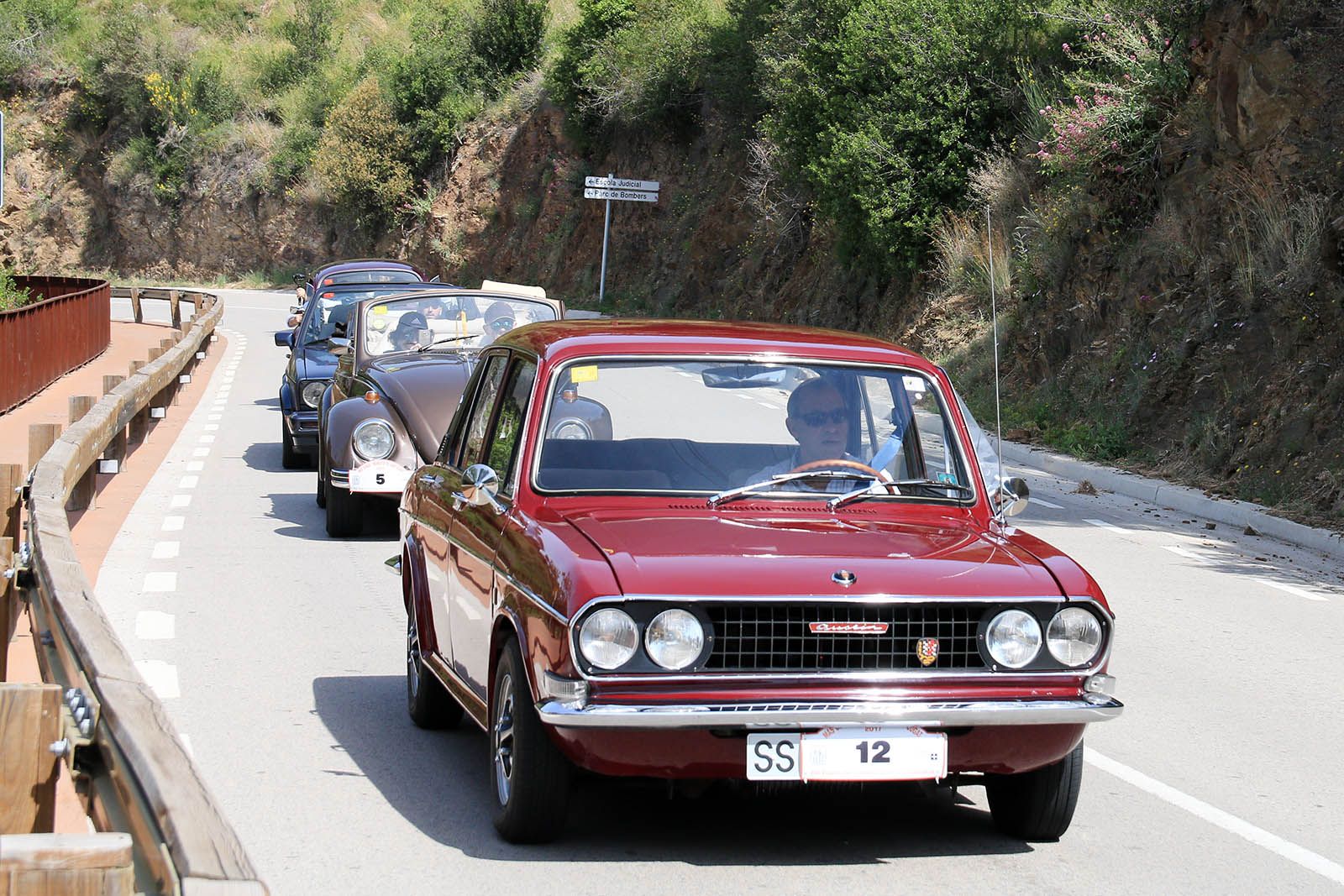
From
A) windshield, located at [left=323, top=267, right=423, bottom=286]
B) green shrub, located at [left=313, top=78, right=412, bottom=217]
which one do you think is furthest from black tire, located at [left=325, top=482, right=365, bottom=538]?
green shrub, located at [left=313, top=78, right=412, bottom=217]

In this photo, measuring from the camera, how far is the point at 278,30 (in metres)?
88.3

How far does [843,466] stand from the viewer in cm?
631

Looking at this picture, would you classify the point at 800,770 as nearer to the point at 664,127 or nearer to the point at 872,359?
the point at 872,359

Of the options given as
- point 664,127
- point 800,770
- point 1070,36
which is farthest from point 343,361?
point 664,127

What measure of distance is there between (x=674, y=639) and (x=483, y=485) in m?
1.30

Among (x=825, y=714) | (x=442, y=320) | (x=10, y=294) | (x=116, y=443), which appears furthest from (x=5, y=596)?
(x=10, y=294)

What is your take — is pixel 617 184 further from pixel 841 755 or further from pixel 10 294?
pixel 841 755

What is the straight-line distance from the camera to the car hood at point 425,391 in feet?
39.4

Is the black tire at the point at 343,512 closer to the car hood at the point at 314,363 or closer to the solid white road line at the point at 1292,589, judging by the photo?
the car hood at the point at 314,363

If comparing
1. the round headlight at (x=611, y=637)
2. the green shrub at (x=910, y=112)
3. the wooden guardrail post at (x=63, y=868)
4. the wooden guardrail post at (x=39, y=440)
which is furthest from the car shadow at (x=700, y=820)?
the green shrub at (x=910, y=112)

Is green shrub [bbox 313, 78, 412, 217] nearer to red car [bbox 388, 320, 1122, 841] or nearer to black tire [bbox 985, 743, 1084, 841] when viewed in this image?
red car [bbox 388, 320, 1122, 841]

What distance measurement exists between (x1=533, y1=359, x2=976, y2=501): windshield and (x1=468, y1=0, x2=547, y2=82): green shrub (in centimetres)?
5876

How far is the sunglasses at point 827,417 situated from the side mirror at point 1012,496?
634mm

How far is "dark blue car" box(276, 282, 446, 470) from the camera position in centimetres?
1612
